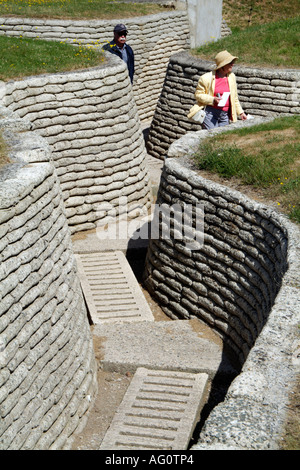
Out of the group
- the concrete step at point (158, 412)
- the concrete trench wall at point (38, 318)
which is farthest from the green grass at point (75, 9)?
the concrete step at point (158, 412)

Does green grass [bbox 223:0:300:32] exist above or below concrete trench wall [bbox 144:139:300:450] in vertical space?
below

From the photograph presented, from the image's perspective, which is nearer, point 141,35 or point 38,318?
point 38,318

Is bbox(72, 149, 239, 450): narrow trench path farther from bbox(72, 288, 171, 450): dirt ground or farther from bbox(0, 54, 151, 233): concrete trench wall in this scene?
bbox(0, 54, 151, 233): concrete trench wall

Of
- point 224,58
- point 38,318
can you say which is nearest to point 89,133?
point 224,58

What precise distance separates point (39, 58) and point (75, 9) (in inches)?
237

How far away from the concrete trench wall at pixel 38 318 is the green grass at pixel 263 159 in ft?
7.24

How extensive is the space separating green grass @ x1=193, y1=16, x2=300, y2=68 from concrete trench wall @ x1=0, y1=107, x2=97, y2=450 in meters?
6.69

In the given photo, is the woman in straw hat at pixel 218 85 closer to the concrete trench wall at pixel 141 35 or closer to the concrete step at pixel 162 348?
the concrete step at pixel 162 348

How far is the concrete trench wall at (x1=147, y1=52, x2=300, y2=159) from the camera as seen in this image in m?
11.8

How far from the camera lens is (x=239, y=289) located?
7297mm

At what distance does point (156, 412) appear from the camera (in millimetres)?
6234
